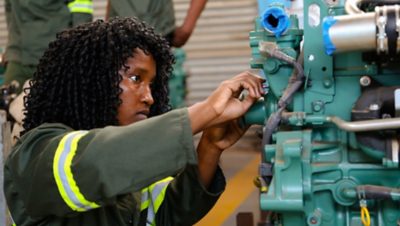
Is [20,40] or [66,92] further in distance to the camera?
[20,40]

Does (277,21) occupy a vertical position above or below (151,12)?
above

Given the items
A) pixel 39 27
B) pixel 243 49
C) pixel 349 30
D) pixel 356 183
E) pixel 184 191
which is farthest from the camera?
pixel 243 49

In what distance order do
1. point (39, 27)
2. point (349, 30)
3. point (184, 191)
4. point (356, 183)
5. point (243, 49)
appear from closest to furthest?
point (349, 30)
point (356, 183)
point (184, 191)
point (39, 27)
point (243, 49)

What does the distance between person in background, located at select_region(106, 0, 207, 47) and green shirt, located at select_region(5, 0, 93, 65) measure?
35 centimetres

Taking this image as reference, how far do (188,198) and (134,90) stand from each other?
431mm

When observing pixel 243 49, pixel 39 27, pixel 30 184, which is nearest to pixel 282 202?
pixel 30 184

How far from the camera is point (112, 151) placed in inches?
78.4

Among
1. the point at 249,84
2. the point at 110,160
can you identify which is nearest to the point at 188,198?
the point at 249,84

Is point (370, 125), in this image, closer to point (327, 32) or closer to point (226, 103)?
point (327, 32)

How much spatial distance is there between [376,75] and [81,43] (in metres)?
0.95

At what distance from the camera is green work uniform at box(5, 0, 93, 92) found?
16.2 feet

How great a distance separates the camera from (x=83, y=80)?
92.9 inches

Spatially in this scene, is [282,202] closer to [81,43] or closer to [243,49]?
[81,43]

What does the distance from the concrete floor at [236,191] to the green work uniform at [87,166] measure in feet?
8.35
